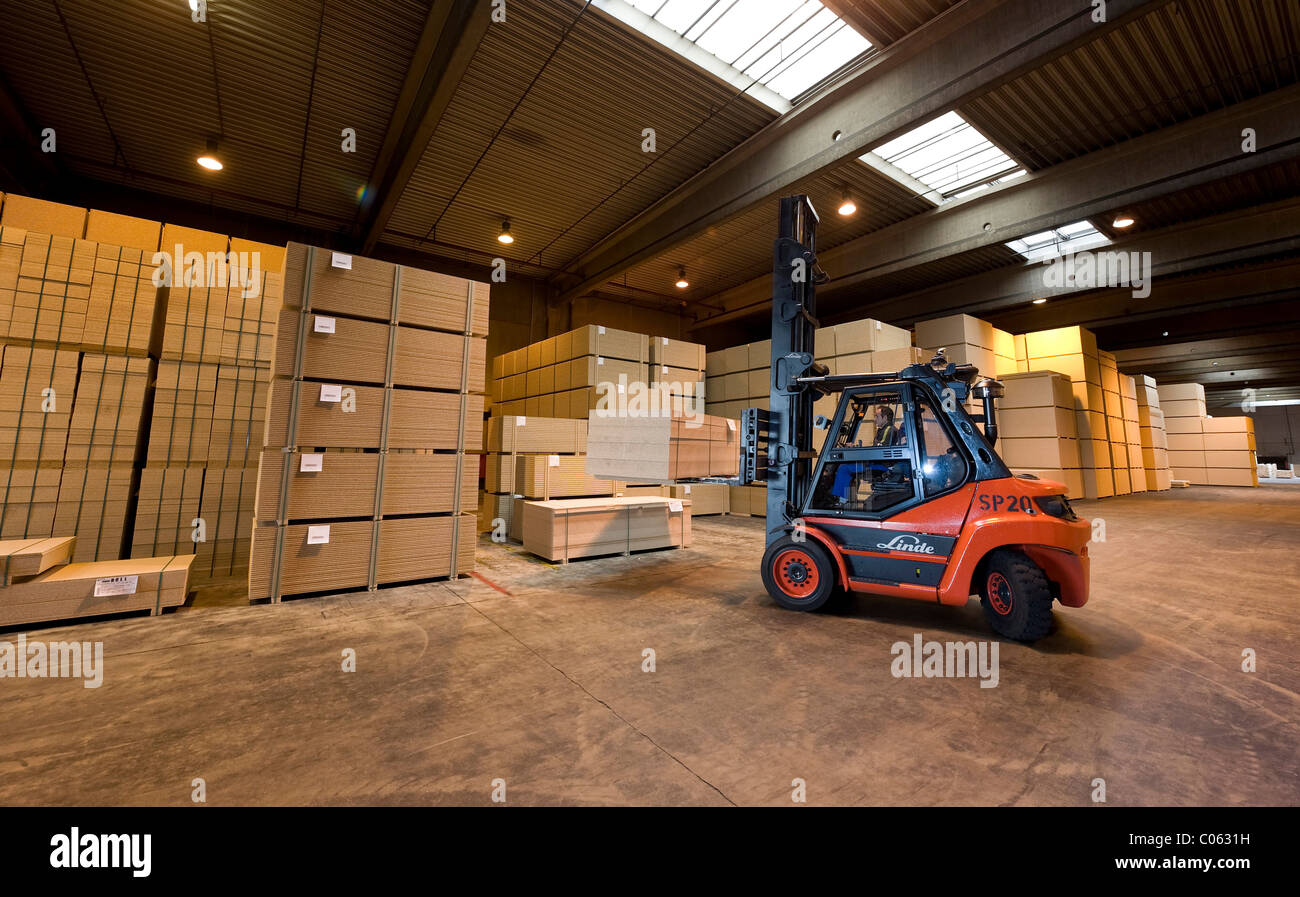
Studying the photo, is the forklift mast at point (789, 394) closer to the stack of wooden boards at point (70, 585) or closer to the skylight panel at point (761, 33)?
the skylight panel at point (761, 33)

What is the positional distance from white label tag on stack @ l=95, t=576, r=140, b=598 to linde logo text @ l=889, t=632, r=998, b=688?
5324 millimetres

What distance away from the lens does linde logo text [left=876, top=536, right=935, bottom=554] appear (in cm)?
358

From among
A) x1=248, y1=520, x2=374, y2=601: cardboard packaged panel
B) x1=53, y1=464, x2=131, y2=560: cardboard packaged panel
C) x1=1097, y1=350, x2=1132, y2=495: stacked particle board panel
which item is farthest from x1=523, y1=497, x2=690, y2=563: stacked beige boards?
x1=1097, y1=350, x2=1132, y2=495: stacked particle board panel

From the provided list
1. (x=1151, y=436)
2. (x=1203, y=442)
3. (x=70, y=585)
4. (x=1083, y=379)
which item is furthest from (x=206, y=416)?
(x=1203, y=442)

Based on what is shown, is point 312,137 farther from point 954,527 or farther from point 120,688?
point 954,527

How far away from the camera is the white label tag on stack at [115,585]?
11.7ft

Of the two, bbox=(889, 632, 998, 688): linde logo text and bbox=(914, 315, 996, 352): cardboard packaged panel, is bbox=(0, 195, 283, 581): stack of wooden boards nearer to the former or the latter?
bbox=(889, 632, 998, 688): linde logo text

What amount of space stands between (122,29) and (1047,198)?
1279 cm

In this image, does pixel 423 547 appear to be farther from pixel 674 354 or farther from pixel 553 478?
pixel 674 354

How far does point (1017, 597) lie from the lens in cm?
329

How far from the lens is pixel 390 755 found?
1993mm

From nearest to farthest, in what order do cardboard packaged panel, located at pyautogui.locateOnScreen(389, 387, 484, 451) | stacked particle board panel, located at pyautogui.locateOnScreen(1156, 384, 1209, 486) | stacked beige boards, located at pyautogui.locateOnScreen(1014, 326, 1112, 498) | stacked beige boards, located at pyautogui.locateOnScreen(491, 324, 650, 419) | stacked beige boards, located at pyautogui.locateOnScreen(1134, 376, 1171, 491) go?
cardboard packaged panel, located at pyautogui.locateOnScreen(389, 387, 484, 451)
stacked beige boards, located at pyautogui.locateOnScreen(491, 324, 650, 419)
stacked beige boards, located at pyautogui.locateOnScreen(1014, 326, 1112, 498)
stacked beige boards, located at pyautogui.locateOnScreen(1134, 376, 1171, 491)
stacked particle board panel, located at pyautogui.locateOnScreen(1156, 384, 1209, 486)

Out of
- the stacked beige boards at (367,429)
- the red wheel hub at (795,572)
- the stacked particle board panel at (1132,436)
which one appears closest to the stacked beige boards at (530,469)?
the stacked beige boards at (367,429)

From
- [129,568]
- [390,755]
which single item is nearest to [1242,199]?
[390,755]
